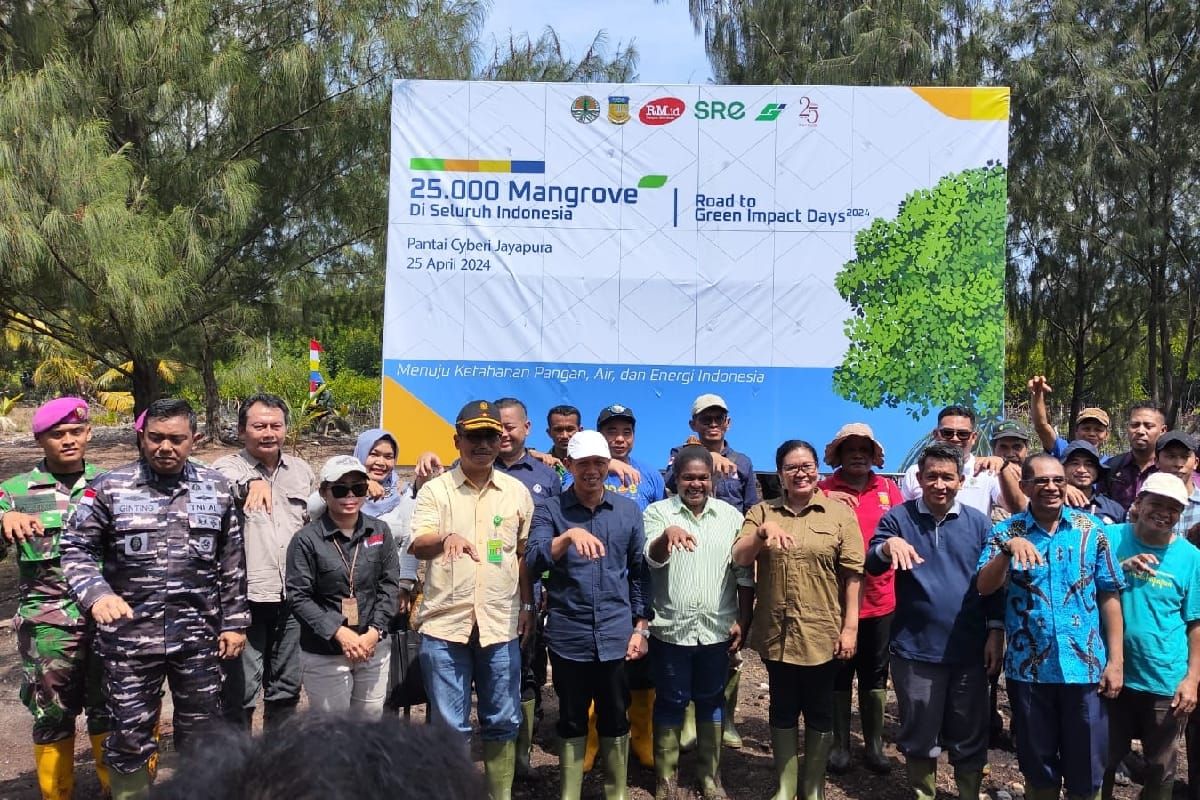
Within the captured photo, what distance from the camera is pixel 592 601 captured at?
3504mm

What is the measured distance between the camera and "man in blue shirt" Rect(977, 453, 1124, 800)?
318 cm

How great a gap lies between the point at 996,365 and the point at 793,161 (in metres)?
2.00

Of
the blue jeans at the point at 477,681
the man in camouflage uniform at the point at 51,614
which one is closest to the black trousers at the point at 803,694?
the blue jeans at the point at 477,681

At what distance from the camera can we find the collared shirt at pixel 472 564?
339 cm

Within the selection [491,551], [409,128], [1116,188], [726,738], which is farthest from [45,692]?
[1116,188]

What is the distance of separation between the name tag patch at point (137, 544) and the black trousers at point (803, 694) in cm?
233

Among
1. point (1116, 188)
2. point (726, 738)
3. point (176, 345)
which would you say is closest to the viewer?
point (726, 738)

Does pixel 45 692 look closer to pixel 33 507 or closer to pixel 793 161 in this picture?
pixel 33 507

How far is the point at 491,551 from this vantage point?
3467 mm

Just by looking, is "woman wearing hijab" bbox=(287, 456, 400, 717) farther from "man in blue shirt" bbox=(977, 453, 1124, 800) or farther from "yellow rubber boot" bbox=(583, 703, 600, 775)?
"man in blue shirt" bbox=(977, 453, 1124, 800)

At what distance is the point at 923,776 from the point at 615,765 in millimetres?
1184

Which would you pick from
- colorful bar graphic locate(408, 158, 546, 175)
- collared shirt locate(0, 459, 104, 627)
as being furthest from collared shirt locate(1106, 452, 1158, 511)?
collared shirt locate(0, 459, 104, 627)

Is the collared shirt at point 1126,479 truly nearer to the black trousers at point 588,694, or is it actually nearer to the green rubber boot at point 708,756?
the green rubber boot at point 708,756

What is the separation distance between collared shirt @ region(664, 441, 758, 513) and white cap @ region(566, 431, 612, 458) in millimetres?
832
